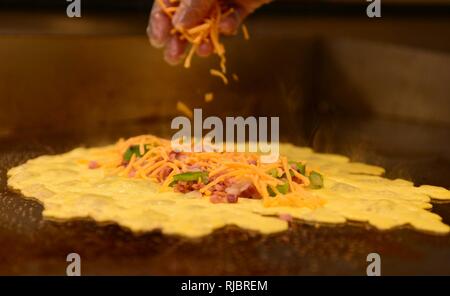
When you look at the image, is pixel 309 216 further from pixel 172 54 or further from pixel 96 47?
pixel 96 47

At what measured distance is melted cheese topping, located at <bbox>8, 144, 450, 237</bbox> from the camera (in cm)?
224

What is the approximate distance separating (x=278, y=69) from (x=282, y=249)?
2.37 meters

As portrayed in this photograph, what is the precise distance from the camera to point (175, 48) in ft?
9.68

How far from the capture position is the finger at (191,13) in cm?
281

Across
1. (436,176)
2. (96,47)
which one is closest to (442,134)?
(436,176)

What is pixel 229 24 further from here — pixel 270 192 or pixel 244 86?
pixel 244 86

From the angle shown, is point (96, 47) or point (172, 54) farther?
point (96, 47)

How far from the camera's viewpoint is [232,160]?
260 centimetres

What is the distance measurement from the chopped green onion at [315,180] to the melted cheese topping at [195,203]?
25mm
